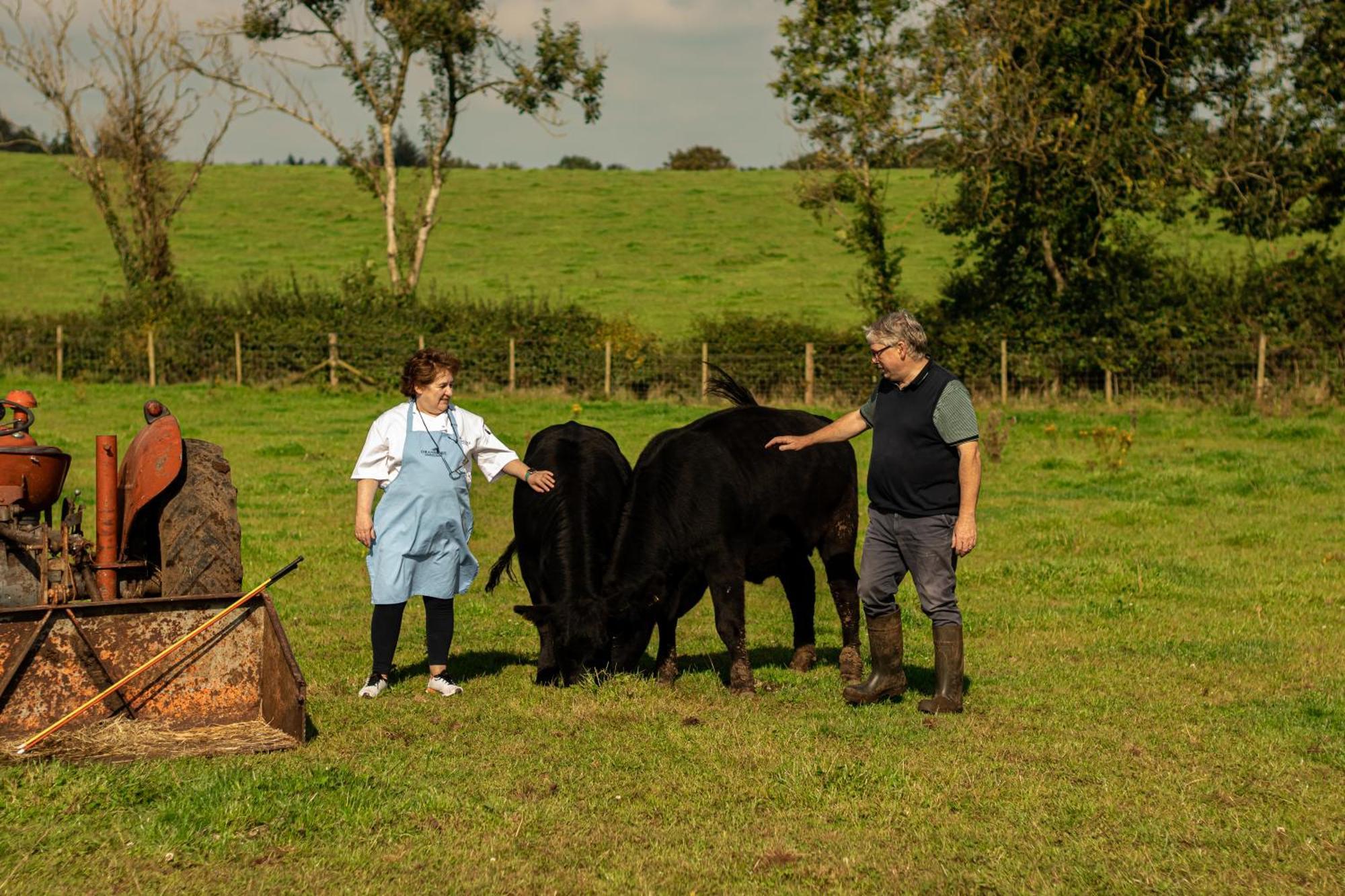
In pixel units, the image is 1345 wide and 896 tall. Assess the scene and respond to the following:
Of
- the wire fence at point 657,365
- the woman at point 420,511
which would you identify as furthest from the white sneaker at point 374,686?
the wire fence at point 657,365

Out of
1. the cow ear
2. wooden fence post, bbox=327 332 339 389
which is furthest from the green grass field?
wooden fence post, bbox=327 332 339 389

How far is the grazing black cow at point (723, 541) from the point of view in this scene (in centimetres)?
761

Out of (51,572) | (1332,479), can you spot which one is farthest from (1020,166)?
(51,572)

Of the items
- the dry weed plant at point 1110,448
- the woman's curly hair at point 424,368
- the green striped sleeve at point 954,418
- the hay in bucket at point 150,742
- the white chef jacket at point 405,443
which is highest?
the woman's curly hair at point 424,368

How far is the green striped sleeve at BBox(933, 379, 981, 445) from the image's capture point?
696 centimetres

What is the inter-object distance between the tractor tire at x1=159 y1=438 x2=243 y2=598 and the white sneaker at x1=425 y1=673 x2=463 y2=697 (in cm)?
124

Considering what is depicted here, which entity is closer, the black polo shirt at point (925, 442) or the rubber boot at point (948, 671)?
the black polo shirt at point (925, 442)

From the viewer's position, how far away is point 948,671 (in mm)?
7109

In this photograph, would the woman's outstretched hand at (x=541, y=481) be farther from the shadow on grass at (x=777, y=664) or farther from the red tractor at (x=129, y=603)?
Answer: the red tractor at (x=129, y=603)

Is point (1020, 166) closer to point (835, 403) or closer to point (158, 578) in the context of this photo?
point (835, 403)

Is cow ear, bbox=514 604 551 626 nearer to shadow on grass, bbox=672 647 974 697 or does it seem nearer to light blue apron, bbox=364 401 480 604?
light blue apron, bbox=364 401 480 604

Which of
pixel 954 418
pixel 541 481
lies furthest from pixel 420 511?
pixel 954 418

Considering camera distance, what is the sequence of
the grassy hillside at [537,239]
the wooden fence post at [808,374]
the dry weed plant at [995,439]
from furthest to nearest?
the grassy hillside at [537,239], the wooden fence post at [808,374], the dry weed plant at [995,439]

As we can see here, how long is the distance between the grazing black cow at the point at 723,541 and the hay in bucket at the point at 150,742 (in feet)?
5.93
